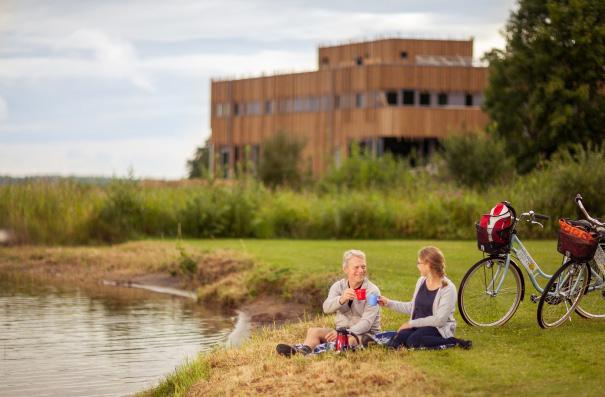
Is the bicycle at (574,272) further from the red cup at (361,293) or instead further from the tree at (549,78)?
the tree at (549,78)

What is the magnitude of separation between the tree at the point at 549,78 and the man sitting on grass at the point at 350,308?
4566 centimetres

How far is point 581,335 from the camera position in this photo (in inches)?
499

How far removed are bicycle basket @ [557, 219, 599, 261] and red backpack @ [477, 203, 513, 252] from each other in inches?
24.0

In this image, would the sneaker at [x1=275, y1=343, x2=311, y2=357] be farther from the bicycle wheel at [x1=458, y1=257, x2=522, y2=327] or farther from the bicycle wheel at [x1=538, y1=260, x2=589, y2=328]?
the bicycle wheel at [x1=538, y1=260, x2=589, y2=328]

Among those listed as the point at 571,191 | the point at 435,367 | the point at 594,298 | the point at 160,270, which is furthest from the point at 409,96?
the point at 435,367

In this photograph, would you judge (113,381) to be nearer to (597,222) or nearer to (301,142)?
(597,222)

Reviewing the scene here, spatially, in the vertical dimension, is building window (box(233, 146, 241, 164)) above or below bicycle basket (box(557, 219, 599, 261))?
above

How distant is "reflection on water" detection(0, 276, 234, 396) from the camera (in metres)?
13.9

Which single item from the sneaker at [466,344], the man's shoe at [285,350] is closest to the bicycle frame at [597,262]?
the sneaker at [466,344]

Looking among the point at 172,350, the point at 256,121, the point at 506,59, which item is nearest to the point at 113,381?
the point at 172,350

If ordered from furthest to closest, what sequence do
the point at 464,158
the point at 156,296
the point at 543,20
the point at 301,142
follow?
the point at 301,142, the point at 543,20, the point at 464,158, the point at 156,296

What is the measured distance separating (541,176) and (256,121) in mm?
54022

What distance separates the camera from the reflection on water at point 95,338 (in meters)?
13.9

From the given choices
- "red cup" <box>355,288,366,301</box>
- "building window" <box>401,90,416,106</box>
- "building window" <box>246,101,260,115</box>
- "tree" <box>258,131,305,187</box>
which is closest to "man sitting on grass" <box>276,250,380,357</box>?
"red cup" <box>355,288,366,301</box>
